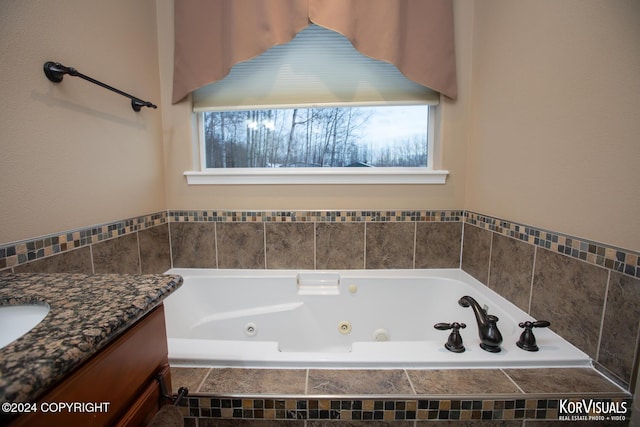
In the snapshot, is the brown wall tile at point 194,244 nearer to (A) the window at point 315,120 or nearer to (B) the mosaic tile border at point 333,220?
(B) the mosaic tile border at point 333,220

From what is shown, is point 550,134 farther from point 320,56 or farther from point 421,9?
point 320,56

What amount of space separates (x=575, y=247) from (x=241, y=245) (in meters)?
1.59

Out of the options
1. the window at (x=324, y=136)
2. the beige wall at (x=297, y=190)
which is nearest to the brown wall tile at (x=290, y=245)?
the beige wall at (x=297, y=190)

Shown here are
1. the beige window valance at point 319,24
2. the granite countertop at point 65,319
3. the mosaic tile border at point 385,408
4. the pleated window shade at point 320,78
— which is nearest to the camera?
the granite countertop at point 65,319

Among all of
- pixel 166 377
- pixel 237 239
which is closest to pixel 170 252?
pixel 237 239

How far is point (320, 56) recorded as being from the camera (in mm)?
1561

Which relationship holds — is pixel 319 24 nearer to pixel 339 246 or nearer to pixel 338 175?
pixel 338 175

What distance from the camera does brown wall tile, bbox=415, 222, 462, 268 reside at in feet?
5.43

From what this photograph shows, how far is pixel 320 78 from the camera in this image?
157 cm

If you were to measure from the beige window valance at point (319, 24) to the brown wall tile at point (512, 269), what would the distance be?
88 cm

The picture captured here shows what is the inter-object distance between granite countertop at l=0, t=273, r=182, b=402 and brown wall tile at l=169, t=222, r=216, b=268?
A: 3.21 feet

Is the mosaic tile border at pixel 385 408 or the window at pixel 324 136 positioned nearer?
the mosaic tile border at pixel 385 408

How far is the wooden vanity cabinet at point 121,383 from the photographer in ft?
1.32

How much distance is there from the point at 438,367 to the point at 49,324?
3.30 ft
